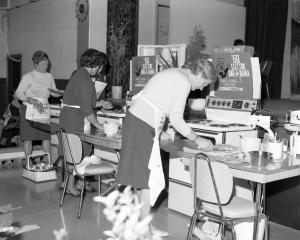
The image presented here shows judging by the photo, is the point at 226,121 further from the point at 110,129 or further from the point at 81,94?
the point at 81,94

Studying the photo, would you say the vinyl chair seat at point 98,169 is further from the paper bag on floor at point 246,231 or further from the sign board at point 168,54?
the sign board at point 168,54

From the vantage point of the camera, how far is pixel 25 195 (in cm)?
441

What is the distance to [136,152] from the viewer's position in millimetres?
2912

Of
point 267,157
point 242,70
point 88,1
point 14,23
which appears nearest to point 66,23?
point 88,1

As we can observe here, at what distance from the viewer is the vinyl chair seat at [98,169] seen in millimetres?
3717

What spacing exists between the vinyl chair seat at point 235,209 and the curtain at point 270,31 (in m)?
5.85

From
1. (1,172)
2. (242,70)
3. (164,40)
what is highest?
(164,40)

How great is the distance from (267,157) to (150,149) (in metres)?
0.78

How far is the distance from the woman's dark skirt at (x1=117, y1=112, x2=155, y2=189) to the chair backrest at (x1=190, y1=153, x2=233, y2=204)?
398 mm

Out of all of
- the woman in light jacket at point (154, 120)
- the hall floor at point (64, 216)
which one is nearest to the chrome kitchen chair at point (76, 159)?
the hall floor at point (64, 216)

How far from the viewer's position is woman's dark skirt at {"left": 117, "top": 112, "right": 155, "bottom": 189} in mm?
2895

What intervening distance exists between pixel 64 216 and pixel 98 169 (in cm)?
52

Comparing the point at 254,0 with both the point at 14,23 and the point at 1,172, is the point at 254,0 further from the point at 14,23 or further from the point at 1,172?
the point at 1,172

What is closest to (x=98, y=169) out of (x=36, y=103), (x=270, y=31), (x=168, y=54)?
(x=36, y=103)
